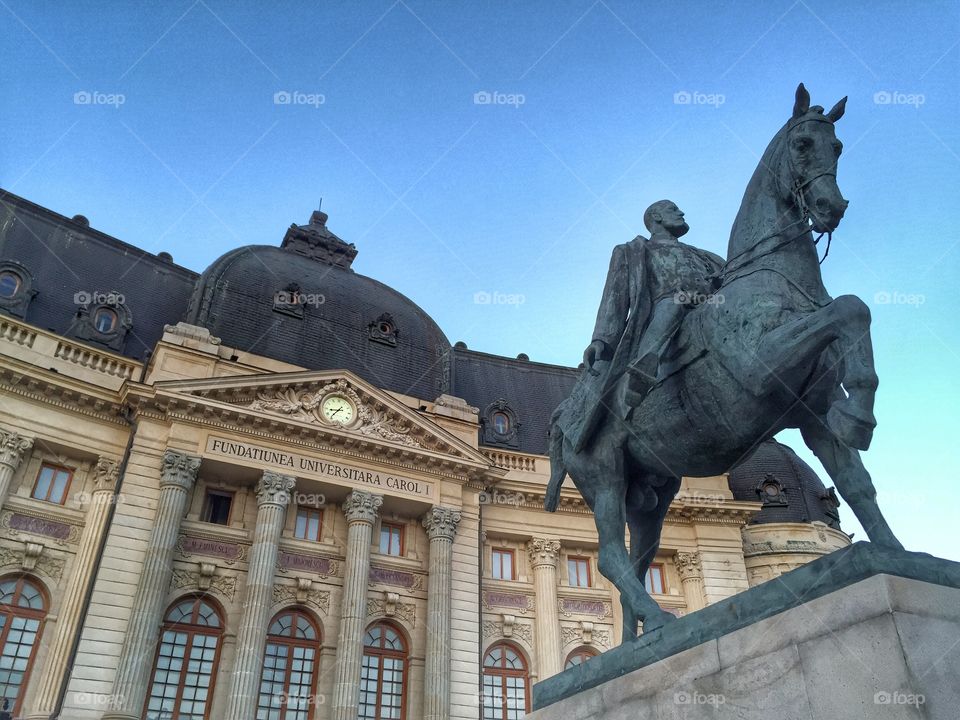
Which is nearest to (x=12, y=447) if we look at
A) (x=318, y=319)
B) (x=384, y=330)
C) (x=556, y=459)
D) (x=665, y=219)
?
(x=318, y=319)

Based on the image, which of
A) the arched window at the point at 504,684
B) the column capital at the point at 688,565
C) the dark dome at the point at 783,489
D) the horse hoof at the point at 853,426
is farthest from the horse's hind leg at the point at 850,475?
the dark dome at the point at 783,489

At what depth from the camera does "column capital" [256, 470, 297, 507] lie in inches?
1064

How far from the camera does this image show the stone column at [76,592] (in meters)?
21.9

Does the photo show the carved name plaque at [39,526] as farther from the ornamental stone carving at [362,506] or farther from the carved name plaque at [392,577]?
the carved name plaque at [392,577]

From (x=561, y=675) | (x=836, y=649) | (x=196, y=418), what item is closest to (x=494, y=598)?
(x=196, y=418)

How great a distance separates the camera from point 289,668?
25.7 metres

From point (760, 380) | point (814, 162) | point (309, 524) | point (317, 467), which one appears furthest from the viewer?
point (309, 524)

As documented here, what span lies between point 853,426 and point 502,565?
29.3m

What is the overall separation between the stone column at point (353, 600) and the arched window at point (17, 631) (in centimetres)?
919

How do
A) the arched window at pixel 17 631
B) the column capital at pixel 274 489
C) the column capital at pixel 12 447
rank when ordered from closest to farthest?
the arched window at pixel 17 631 < the column capital at pixel 12 447 < the column capital at pixel 274 489

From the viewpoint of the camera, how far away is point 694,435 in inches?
225

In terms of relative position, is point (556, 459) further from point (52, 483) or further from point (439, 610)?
point (52, 483)

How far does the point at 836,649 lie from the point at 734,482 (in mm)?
39895

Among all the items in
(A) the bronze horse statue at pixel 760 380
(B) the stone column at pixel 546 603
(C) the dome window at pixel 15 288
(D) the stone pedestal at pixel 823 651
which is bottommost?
(D) the stone pedestal at pixel 823 651
